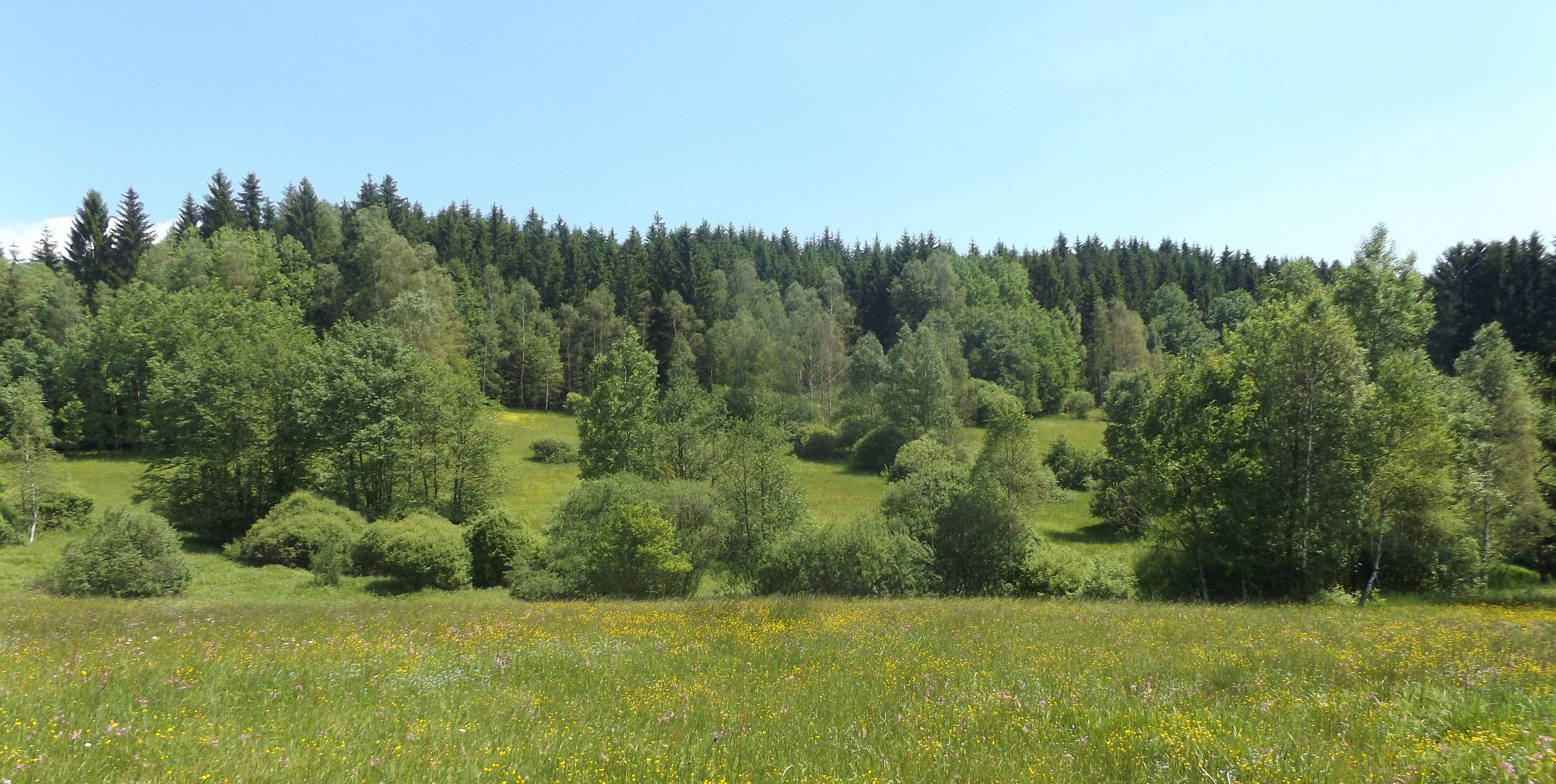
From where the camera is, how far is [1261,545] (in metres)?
25.6

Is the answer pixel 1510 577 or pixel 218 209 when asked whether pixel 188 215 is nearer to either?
pixel 218 209

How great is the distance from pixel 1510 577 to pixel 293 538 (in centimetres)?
5618

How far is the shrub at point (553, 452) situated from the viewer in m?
64.0

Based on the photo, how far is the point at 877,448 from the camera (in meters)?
70.2

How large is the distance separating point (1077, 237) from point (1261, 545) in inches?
5950

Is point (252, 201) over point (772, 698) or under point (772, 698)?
over

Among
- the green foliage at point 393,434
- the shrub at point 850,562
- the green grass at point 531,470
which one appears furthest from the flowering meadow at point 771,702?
the green foliage at point 393,434

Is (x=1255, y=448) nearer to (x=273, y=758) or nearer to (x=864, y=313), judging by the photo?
(x=273, y=758)

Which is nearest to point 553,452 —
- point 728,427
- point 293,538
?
point 728,427

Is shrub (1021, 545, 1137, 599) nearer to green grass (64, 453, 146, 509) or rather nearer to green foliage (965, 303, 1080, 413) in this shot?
green grass (64, 453, 146, 509)

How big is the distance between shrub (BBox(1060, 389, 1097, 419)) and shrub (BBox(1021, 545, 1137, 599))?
70.2 metres

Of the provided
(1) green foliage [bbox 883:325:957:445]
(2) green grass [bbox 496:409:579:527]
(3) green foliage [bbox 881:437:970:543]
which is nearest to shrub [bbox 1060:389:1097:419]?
(1) green foliage [bbox 883:325:957:445]

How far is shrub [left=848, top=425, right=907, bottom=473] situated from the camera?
69.2 m

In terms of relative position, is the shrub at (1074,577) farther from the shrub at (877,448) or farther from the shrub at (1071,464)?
the shrub at (877,448)
